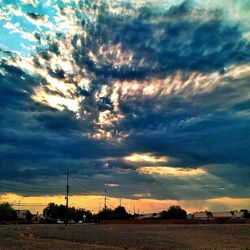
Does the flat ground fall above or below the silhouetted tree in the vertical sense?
below

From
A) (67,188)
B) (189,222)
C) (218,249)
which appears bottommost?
Result: (218,249)

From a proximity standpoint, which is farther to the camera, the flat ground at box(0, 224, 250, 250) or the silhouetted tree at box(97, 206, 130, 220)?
the silhouetted tree at box(97, 206, 130, 220)

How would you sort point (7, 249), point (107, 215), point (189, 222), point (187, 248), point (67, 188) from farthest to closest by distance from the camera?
point (107, 215) < point (67, 188) < point (189, 222) < point (187, 248) < point (7, 249)

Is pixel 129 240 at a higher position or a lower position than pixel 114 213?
lower

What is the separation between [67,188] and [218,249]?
120793 millimetres

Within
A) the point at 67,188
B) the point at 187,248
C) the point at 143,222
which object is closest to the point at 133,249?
the point at 187,248

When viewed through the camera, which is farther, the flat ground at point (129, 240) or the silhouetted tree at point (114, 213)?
the silhouetted tree at point (114, 213)

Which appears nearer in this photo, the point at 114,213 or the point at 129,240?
the point at 129,240

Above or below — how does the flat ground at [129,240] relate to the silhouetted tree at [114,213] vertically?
below

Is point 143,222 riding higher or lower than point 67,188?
lower

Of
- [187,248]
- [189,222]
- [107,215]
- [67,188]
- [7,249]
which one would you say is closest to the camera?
[7,249]

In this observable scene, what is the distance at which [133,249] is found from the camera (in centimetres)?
3291

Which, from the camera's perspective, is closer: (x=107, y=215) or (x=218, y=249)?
(x=218, y=249)

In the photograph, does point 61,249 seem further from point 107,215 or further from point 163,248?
point 107,215
